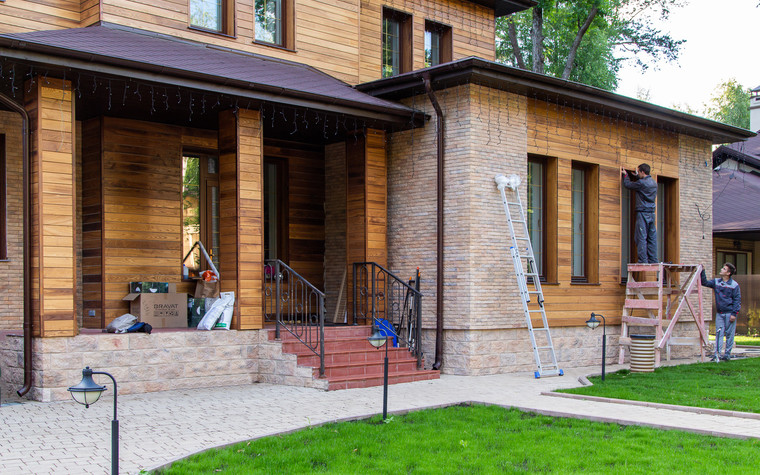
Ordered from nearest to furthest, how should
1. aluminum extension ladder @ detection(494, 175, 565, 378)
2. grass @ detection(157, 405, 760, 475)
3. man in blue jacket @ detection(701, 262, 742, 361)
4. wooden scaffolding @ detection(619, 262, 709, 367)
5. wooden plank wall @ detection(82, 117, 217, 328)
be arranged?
grass @ detection(157, 405, 760, 475), wooden plank wall @ detection(82, 117, 217, 328), aluminum extension ladder @ detection(494, 175, 565, 378), wooden scaffolding @ detection(619, 262, 709, 367), man in blue jacket @ detection(701, 262, 742, 361)

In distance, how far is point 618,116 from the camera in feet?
49.2

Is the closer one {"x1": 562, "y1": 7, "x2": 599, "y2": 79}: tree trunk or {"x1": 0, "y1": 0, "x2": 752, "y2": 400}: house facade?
{"x1": 0, "y1": 0, "x2": 752, "y2": 400}: house facade

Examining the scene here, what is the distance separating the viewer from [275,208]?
14258 mm

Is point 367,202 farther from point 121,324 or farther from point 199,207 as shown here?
point 121,324

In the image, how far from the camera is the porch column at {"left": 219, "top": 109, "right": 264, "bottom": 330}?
36.9 feet

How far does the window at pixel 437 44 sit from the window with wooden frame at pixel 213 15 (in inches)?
190

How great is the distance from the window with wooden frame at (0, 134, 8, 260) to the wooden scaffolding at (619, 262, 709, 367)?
32.1ft

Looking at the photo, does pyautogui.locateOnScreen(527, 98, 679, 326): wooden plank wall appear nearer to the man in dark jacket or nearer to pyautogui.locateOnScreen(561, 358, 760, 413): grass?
the man in dark jacket

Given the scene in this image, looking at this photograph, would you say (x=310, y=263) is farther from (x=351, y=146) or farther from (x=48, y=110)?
(x=48, y=110)

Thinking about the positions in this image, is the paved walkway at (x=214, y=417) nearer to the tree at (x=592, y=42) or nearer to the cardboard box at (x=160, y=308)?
the cardboard box at (x=160, y=308)

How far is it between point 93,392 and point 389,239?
830 centimetres

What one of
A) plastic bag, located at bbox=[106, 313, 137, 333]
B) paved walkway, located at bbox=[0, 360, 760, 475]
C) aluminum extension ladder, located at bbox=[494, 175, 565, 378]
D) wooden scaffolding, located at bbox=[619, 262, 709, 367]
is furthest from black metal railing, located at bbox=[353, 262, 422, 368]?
wooden scaffolding, located at bbox=[619, 262, 709, 367]

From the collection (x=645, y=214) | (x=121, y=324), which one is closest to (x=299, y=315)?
(x=121, y=324)

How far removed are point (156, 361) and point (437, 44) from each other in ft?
31.0
